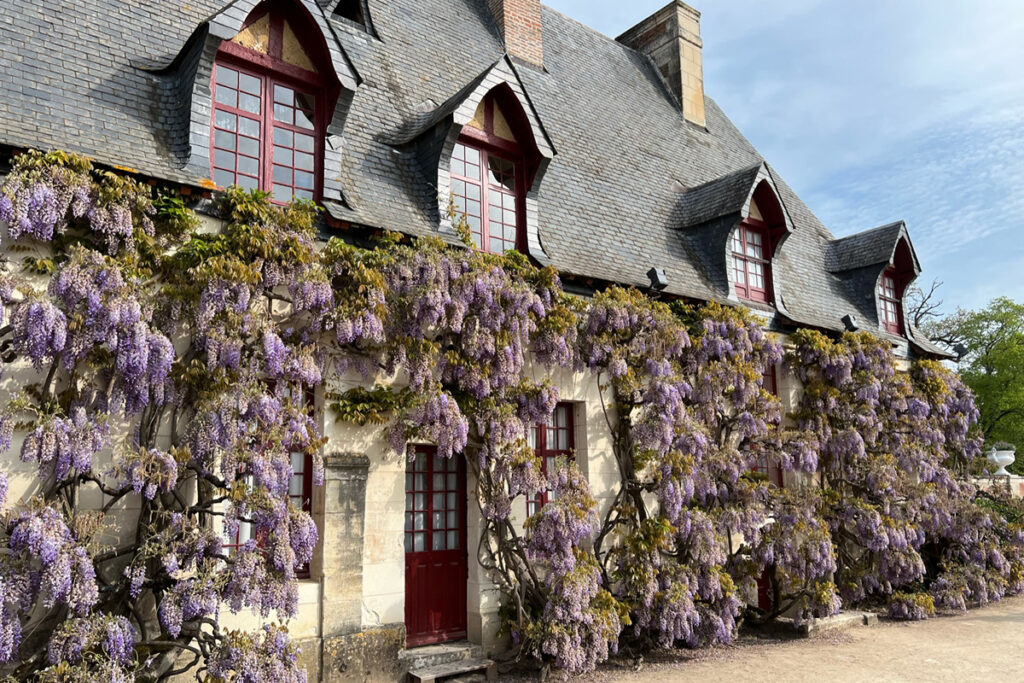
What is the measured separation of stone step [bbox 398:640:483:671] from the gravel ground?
1.64 feet

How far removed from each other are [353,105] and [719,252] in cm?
600

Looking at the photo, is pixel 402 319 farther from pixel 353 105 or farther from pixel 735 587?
pixel 735 587

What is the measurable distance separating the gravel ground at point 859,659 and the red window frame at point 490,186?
5039mm

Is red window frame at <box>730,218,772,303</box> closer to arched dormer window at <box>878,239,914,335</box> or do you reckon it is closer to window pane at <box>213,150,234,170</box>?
arched dormer window at <box>878,239,914,335</box>

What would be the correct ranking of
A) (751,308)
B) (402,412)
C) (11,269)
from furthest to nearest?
(751,308), (402,412), (11,269)

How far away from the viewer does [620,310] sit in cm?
941

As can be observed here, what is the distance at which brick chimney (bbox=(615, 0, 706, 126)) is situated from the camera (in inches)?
636

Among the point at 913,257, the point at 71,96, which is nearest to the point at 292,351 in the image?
the point at 71,96

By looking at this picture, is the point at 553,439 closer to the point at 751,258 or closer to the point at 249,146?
the point at 249,146

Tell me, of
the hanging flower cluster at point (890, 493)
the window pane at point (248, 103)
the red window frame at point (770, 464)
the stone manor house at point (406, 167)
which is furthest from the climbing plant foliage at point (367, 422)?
the window pane at point (248, 103)

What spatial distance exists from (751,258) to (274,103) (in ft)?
26.0

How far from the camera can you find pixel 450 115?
8828mm

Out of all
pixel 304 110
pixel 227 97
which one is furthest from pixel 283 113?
pixel 227 97

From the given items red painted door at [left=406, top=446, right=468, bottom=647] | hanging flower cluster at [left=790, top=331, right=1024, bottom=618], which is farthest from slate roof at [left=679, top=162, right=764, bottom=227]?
red painted door at [left=406, top=446, right=468, bottom=647]
